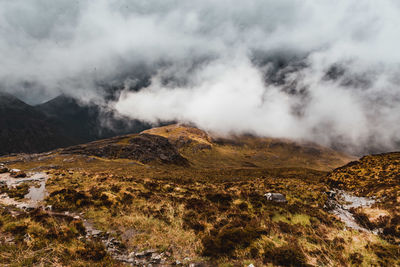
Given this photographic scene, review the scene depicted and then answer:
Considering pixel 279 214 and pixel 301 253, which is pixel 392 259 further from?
pixel 279 214

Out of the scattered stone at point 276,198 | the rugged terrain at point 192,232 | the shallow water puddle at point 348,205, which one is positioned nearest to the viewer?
the rugged terrain at point 192,232

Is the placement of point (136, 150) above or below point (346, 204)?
above

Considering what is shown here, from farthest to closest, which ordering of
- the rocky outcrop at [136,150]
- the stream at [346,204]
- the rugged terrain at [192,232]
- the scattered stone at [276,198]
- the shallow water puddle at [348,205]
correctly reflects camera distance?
1. the rocky outcrop at [136,150]
2. the scattered stone at [276,198]
3. the stream at [346,204]
4. the shallow water puddle at [348,205]
5. the rugged terrain at [192,232]

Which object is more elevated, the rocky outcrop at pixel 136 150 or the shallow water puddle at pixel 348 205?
the rocky outcrop at pixel 136 150

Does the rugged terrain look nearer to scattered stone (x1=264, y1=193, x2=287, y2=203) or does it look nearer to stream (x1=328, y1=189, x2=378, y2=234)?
stream (x1=328, y1=189, x2=378, y2=234)

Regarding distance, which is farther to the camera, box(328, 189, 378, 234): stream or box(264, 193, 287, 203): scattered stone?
box(264, 193, 287, 203): scattered stone

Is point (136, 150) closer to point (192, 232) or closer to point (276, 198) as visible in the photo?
point (276, 198)

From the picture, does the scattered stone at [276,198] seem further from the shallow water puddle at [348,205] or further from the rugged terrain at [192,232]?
the shallow water puddle at [348,205]

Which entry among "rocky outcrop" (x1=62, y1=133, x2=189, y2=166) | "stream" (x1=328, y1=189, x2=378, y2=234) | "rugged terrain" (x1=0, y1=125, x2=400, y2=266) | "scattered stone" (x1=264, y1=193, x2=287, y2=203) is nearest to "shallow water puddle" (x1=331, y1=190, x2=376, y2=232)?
"stream" (x1=328, y1=189, x2=378, y2=234)

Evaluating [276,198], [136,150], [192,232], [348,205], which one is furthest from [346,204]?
[136,150]

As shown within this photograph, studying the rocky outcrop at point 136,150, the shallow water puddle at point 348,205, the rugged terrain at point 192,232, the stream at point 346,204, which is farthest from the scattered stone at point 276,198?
the rocky outcrop at point 136,150

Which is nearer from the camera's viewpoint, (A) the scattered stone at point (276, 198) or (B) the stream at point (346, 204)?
(B) the stream at point (346, 204)

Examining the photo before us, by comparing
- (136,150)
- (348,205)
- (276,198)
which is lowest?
(348,205)

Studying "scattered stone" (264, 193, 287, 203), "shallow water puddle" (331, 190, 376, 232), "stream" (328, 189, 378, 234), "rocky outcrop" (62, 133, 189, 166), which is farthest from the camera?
"rocky outcrop" (62, 133, 189, 166)
